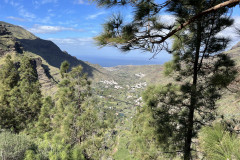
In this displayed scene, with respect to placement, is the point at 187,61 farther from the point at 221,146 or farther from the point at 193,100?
the point at 221,146

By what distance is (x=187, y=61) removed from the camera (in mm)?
5203

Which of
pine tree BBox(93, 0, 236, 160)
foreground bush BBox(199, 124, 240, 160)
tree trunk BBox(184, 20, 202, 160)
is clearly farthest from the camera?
tree trunk BBox(184, 20, 202, 160)

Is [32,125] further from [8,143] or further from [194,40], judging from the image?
[194,40]

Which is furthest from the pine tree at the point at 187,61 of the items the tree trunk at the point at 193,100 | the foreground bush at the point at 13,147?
the foreground bush at the point at 13,147

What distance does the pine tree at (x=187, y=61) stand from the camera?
2953 millimetres

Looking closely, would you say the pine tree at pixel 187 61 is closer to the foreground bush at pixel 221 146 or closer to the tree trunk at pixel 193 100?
the tree trunk at pixel 193 100

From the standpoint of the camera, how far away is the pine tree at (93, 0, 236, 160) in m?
2.95

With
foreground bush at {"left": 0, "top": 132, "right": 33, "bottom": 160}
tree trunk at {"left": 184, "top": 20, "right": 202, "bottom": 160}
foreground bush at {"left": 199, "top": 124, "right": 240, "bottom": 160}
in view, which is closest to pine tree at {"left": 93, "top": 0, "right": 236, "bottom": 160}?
tree trunk at {"left": 184, "top": 20, "right": 202, "bottom": 160}

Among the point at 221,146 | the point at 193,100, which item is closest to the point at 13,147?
the point at 221,146

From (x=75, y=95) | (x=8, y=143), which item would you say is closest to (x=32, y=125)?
(x=75, y=95)

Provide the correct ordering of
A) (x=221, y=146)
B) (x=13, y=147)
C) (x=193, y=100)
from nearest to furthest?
(x=221, y=146)
(x=13, y=147)
(x=193, y=100)

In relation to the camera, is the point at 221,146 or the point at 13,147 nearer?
the point at 221,146

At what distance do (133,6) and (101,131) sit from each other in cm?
1048

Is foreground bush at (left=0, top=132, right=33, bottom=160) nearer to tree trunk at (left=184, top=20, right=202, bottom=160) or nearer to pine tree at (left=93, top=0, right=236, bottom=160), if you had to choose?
pine tree at (left=93, top=0, right=236, bottom=160)
